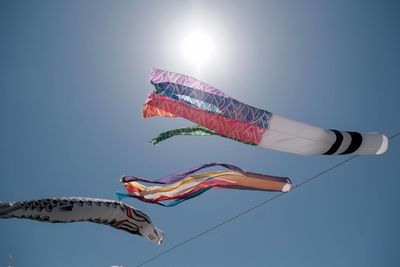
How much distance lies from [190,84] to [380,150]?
4.78m

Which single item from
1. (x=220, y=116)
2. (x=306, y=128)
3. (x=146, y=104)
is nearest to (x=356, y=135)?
(x=306, y=128)

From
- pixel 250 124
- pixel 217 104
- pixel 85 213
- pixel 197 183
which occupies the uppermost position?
pixel 217 104

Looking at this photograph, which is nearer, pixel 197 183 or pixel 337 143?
pixel 337 143

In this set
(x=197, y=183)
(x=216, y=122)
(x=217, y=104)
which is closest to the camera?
(x=217, y=104)

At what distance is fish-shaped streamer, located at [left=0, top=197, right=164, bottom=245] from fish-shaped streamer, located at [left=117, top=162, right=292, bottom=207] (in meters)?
1.14

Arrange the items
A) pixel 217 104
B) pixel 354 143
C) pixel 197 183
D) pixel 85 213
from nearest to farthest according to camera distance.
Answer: pixel 217 104
pixel 354 143
pixel 197 183
pixel 85 213

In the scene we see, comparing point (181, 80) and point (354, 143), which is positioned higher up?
point (181, 80)

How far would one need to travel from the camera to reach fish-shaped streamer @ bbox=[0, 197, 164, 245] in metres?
8.57

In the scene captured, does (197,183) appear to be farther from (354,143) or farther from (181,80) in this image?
(354,143)

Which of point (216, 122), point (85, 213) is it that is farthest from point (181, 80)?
point (85, 213)

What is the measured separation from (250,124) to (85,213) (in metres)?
5.62

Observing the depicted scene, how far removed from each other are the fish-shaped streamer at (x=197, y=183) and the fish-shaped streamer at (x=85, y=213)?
3.75 feet

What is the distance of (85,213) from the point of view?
8.92 metres

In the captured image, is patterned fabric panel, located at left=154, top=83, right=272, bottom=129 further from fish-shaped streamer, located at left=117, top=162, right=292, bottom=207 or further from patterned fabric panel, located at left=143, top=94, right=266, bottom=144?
fish-shaped streamer, located at left=117, top=162, right=292, bottom=207
